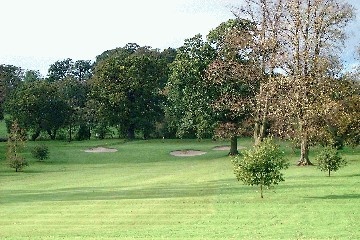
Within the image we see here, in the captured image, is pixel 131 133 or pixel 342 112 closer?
pixel 342 112

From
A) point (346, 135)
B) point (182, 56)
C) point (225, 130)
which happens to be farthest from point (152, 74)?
point (346, 135)

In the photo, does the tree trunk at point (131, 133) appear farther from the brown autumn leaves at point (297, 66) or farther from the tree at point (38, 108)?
the brown autumn leaves at point (297, 66)

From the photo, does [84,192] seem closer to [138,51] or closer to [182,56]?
[182,56]

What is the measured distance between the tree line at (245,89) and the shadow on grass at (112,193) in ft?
49.1

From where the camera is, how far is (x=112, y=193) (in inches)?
1276

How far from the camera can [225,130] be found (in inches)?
2217

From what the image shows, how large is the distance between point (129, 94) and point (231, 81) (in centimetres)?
2830

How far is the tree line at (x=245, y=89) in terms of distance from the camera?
4728 centimetres

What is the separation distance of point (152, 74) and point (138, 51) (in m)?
43.6

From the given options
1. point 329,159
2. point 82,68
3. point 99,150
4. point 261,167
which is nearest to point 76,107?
point 99,150

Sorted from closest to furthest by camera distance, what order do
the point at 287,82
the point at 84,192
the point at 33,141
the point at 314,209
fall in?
the point at 314,209 → the point at 84,192 → the point at 287,82 → the point at 33,141

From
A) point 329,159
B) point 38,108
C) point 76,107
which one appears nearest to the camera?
point 329,159

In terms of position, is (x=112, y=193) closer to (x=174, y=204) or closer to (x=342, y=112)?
(x=174, y=204)

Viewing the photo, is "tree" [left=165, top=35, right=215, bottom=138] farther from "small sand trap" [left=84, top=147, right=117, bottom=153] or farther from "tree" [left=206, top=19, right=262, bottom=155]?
"small sand trap" [left=84, top=147, right=117, bottom=153]
